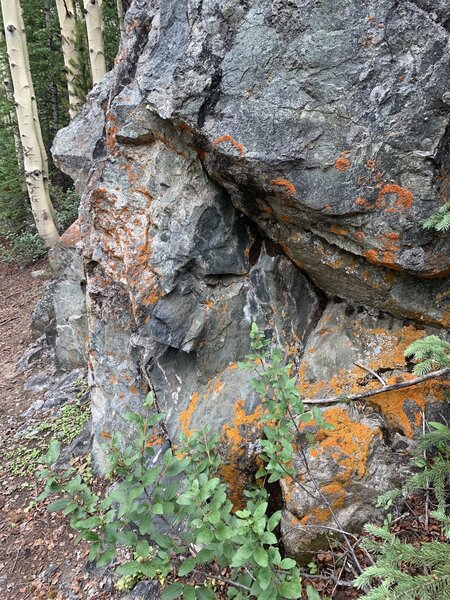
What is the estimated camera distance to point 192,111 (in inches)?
134

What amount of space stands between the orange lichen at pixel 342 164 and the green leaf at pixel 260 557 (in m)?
2.50

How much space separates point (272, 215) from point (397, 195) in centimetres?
107

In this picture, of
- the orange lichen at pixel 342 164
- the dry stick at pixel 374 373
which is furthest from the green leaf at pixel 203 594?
the orange lichen at pixel 342 164

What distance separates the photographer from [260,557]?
178 centimetres

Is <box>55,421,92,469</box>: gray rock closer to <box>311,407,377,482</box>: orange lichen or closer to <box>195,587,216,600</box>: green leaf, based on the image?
<box>311,407,377,482</box>: orange lichen

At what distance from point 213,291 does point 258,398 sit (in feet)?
3.61

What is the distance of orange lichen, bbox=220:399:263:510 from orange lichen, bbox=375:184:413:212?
1966 millimetres

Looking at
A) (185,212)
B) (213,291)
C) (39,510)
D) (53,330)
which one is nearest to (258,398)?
(213,291)

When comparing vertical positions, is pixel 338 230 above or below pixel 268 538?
above

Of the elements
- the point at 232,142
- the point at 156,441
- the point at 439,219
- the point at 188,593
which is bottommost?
the point at 156,441

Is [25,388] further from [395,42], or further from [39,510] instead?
[395,42]

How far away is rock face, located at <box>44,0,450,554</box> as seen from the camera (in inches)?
116

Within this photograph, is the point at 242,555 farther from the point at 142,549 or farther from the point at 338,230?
the point at 338,230

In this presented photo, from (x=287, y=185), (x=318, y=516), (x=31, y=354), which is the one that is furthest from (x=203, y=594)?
(x=31, y=354)
